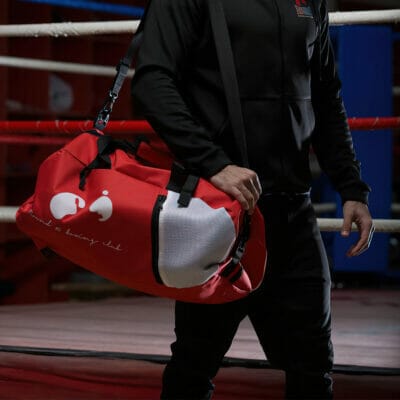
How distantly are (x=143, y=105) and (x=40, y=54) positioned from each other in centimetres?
356

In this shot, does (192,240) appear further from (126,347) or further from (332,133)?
(126,347)

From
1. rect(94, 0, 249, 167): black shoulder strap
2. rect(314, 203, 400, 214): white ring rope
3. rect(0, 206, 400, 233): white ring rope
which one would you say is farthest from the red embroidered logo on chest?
rect(314, 203, 400, 214): white ring rope

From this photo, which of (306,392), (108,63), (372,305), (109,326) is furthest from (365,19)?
(108,63)

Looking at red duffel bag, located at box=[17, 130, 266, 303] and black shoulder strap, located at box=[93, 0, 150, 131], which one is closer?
red duffel bag, located at box=[17, 130, 266, 303]

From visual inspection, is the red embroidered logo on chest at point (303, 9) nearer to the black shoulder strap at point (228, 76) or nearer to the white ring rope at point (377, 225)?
the black shoulder strap at point (228, 76)

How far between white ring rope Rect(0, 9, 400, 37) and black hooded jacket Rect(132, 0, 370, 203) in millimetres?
452

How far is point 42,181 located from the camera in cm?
128

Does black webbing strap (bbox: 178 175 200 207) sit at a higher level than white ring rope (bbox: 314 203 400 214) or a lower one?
higher

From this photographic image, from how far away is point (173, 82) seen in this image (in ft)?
4.24

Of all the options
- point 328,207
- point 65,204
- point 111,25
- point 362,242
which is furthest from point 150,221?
point 328,207

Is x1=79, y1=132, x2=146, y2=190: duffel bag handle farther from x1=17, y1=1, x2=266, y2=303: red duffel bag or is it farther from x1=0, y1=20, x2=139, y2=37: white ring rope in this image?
x1=0, y1=20, x2=139, y2=37: white ring rope

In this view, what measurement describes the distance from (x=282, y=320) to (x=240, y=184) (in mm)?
259

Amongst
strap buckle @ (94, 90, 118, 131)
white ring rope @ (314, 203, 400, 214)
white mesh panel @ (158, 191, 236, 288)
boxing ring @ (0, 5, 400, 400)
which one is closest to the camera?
white mesh panel @ (158, 191, 236, 288)

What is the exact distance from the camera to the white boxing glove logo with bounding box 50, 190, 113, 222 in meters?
1.23
